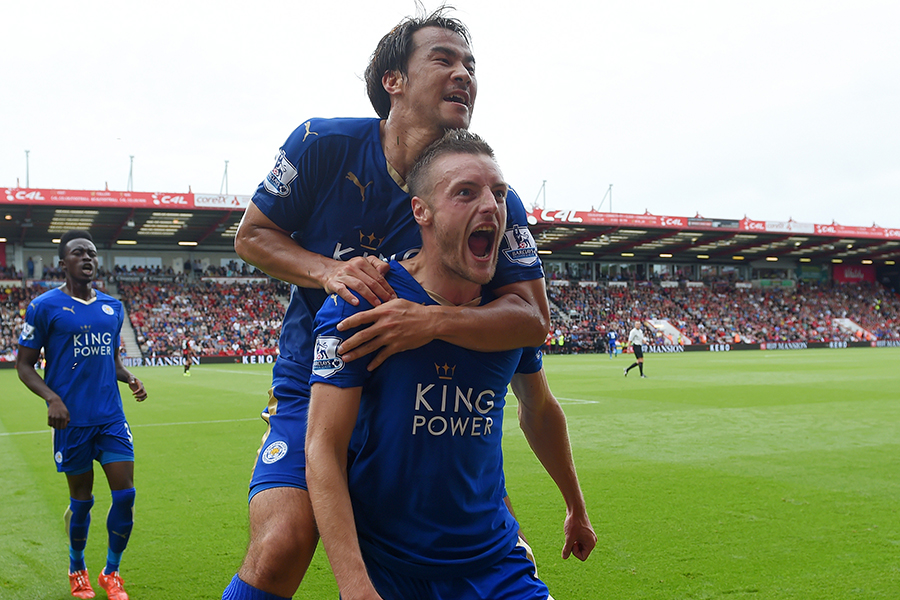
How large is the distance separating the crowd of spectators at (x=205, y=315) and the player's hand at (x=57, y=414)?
35973mm

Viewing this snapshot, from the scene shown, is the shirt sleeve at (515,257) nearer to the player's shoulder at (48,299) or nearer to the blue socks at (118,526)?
the blue socks at (118,526)

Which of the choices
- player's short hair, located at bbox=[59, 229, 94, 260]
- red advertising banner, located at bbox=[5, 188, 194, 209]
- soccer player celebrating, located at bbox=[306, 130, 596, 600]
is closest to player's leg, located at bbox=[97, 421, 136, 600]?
player's short hair, located at bbox=[59, 229, 94, 260]

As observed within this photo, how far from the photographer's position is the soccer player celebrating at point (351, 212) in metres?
2.51

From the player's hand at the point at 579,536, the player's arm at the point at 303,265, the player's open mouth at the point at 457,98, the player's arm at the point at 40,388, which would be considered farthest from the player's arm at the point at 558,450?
the player's arm at the point at 40,388

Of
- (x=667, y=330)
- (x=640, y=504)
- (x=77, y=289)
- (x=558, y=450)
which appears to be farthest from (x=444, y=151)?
(x=667, y=330)

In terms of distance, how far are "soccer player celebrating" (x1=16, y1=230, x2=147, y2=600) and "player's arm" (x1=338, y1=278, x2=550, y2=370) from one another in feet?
12.3

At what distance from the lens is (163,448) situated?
1060 cm

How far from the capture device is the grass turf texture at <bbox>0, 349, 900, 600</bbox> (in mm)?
4836

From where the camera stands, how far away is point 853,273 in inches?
2665

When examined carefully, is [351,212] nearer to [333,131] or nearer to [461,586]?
[333,131]

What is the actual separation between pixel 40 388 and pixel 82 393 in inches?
12.3

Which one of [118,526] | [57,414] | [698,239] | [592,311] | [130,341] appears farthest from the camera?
[698,239]

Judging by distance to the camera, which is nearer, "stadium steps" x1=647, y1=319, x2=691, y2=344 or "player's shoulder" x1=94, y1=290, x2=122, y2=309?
"player's shoulder" x1=94, y1=290, x2=122, y2=309

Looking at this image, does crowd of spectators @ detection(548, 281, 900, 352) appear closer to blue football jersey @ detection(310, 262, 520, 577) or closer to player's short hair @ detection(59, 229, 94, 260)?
player's short hair @ detection(59, 229, 94, 260)
